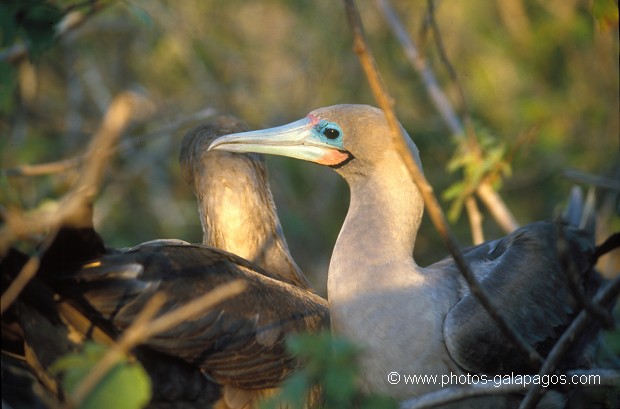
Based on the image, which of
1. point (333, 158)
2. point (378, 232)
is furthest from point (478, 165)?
point (378, 232)

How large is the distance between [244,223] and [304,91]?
391 cm

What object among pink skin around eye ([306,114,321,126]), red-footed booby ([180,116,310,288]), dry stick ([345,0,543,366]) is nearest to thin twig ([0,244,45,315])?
dry stick ([345,0,543,366])

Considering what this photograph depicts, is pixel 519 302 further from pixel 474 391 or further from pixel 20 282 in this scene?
pixel 20 282

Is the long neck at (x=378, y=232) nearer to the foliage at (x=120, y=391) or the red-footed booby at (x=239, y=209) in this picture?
the red-footed booby at (x=239, y=209)

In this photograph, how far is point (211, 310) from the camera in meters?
3.44

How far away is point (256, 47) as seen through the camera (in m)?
8.77

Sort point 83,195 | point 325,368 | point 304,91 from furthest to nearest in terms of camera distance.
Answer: point 304,91 < point 83,195 < point 325,368

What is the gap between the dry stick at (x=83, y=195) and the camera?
7.20 ft

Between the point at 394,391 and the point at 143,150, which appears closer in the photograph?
the point at 394,391

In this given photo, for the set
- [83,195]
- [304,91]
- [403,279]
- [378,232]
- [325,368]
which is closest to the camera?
[325,368]

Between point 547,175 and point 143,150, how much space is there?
3.14 meters

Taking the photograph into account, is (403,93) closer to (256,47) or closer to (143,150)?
(256,47)

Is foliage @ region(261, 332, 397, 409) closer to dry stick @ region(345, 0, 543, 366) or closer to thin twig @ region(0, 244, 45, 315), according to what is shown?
dry stick @ region(345, 0, 543, 366)

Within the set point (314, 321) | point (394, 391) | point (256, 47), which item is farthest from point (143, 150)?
point (394, 391)
